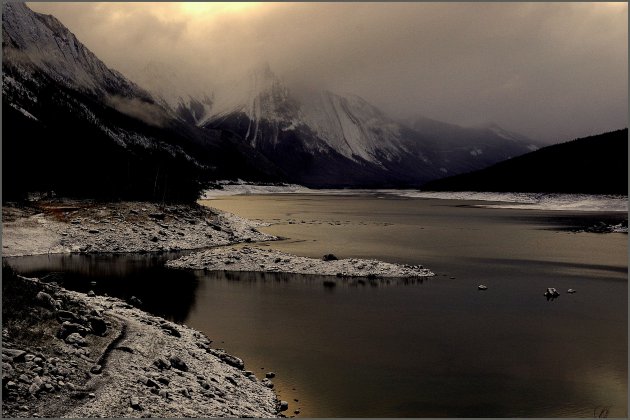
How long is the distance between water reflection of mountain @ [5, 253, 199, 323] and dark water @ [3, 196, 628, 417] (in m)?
0.13

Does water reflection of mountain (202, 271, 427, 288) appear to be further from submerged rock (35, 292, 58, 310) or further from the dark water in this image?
submerged rock (35, 292, 58, 310)

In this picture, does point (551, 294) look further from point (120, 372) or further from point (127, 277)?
point (127, 277)

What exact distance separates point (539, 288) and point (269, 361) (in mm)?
23516

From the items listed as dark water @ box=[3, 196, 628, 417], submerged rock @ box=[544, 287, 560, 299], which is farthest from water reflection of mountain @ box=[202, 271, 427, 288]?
submerged rock @ box=[544, 287, 560, 299]

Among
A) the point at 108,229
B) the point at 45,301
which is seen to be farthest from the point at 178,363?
the point at 108,229

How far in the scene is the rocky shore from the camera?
15.2m

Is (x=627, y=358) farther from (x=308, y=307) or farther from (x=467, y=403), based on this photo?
(x=308, y=307)

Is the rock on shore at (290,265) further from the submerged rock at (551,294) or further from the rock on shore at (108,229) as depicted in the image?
the rock on shore at (108,229)

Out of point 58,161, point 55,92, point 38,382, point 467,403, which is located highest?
point 55,92

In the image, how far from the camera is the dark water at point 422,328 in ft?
62.8

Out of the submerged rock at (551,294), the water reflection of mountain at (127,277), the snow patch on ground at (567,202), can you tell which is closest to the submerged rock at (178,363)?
the water reflection of mountain at (127,277)

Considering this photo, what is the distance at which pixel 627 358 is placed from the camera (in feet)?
76.3

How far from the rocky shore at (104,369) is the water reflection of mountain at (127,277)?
8.19 m

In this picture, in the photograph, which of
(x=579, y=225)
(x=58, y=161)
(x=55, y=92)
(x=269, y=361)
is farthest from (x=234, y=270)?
(x=55, y=92)
